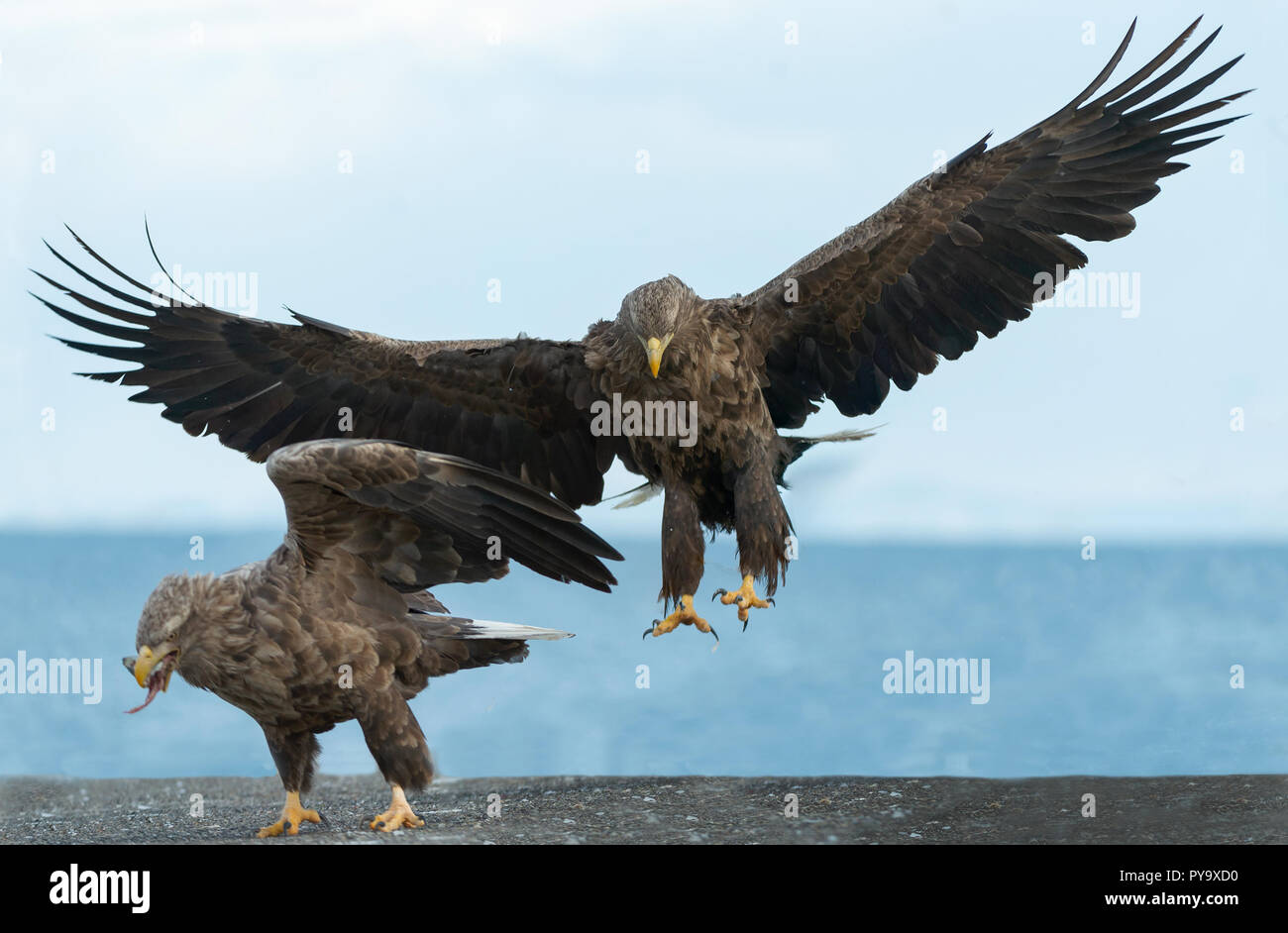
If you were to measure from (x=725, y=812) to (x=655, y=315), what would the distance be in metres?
2.39

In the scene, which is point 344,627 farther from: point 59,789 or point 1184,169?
point 1184,169

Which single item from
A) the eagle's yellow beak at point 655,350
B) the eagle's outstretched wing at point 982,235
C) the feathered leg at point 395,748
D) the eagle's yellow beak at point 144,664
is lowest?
the feathered leg at point 395,748

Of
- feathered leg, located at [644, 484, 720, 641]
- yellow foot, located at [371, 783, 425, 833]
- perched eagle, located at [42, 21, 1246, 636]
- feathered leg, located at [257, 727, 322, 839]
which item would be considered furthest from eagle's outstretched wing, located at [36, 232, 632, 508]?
yellow foot, located at [371, 783, 425, 833]

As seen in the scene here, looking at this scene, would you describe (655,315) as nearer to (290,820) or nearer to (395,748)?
(395,748)

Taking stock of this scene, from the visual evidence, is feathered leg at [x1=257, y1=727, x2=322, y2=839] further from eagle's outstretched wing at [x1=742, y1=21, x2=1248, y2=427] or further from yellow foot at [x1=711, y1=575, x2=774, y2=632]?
eagle's outstretched wing at [x1=742, y1=21, x2=1248, y2=427]

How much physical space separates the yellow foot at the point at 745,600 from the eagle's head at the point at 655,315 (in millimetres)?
1047

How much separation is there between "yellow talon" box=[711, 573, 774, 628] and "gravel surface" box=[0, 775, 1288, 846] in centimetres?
96

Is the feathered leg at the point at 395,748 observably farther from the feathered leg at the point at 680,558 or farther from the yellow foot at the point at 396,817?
the feathered leg at the point at 680,558

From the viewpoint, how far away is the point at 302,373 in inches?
257

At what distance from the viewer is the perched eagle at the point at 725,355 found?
6.09 m

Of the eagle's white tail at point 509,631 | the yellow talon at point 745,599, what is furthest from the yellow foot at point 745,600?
the eagle's white tail at point 509,631

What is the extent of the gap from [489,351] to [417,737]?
2023 millimetres

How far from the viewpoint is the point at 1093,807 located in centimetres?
606

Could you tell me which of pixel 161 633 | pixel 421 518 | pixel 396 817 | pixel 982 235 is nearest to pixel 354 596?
pixel 421 518
